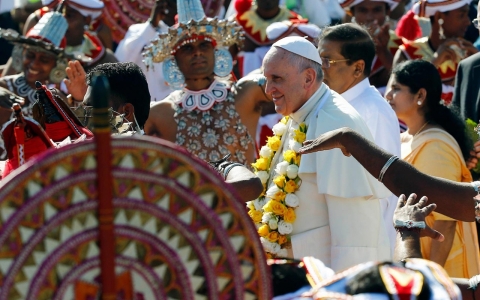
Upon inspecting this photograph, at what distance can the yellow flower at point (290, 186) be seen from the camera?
4.89 meters

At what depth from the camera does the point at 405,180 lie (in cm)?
361

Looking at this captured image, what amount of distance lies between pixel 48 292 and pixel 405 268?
3.47 ft

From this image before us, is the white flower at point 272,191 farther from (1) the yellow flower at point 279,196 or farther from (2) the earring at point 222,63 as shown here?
(2) the earring at point 222,63

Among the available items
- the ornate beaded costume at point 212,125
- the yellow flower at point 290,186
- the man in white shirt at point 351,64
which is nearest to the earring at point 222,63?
the ornate beaded costume at point 212,125

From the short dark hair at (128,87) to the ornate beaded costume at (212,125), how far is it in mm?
2205

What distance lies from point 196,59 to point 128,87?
2521 millimetres

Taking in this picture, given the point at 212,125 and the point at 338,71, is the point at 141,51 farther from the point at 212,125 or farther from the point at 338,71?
the point at 338,71

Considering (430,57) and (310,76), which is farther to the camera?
(430,57)

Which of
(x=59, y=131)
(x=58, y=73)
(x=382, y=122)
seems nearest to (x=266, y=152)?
(x=382, y=122)

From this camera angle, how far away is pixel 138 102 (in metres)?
4.68

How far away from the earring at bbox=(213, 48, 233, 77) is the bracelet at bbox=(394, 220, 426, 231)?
412cm

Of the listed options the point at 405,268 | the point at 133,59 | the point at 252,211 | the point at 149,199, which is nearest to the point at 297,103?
the point at 252,211

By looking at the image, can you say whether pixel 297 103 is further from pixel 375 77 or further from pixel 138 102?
pixel 375 77

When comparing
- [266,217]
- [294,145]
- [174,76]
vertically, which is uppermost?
[174,76]
